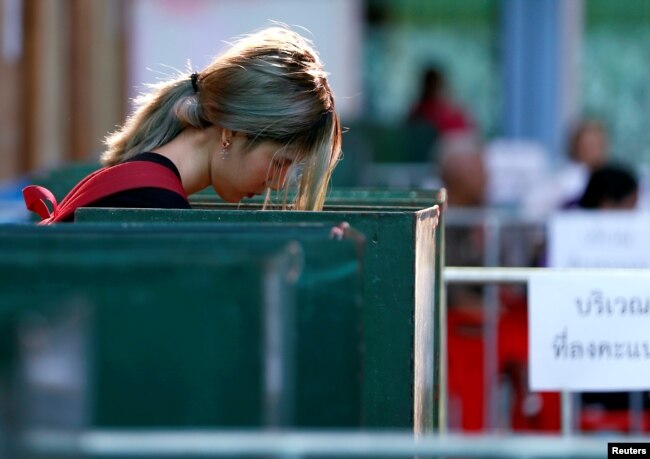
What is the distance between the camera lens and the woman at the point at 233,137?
A: 8.54 feet

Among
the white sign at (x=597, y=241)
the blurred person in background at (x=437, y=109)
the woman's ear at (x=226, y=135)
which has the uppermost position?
the woman's ear at (x=226, y=135)

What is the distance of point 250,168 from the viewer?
278cm

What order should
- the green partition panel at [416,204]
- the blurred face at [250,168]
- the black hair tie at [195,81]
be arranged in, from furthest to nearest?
the green partition panel at [416,204]
the black hair tie at [195,81]
the blurred face at [250,168]

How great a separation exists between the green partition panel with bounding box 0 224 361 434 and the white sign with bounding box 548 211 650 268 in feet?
13.2

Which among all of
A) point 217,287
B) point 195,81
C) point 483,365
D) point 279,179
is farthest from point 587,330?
point 483,365

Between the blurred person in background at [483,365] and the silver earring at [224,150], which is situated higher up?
the silver earring at [224,150]

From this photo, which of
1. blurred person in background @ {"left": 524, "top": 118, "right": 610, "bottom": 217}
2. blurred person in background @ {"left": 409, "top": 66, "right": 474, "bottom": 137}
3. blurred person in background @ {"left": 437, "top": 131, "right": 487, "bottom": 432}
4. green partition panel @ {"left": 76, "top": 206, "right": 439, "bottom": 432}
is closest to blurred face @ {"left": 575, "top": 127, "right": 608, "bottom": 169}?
blurred person in background @ {"left": 524, "top": 118, "right": 610, "bottom": 217}

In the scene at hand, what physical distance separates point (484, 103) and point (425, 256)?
11.8 metres

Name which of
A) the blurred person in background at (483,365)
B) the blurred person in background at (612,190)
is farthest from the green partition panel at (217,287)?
the blurred person in background at (612,190)

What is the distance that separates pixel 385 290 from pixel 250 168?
22.6 inches

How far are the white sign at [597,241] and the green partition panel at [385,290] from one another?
353cm

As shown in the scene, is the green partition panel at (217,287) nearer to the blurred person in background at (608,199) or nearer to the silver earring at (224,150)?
the silver earring at (224,150)

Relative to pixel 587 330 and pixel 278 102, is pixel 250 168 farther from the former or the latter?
pixel 587 330

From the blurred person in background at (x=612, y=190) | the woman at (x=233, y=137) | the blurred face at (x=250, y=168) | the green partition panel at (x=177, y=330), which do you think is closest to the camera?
the green partition panel at (x=177, y=330)
